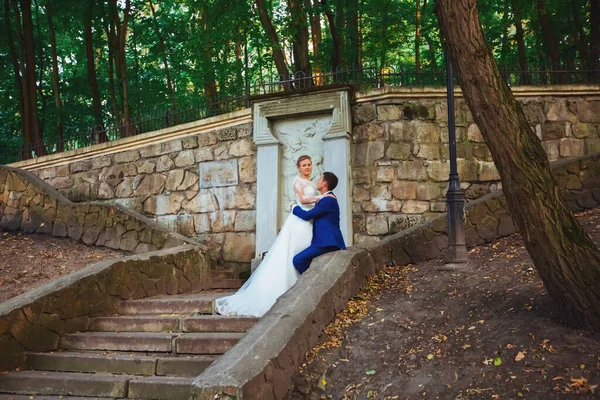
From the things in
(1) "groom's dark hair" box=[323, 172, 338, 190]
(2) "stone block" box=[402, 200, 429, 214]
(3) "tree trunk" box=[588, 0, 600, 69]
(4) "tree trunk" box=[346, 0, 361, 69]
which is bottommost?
(2) "stone block" box=[402, 200, 429, 214]

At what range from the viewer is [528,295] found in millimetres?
4840

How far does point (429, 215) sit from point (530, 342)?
14.5ft

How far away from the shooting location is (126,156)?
1094 cm

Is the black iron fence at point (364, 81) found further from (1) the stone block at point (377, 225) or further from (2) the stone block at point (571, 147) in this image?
(1) the stone block at point (377, 225)

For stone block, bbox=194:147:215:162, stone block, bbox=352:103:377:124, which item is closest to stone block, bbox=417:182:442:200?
stone block, bbox=352:103:377:124

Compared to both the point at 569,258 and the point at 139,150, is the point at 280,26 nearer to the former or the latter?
the point at 139,150

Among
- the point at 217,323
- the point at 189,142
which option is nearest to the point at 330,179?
the point at 217,323

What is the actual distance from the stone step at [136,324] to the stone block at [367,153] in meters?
4.00

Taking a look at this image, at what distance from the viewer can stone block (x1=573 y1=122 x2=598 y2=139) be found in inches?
353

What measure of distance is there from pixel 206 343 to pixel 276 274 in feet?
3.91

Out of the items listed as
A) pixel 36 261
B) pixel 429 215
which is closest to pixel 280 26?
pixel 429 215

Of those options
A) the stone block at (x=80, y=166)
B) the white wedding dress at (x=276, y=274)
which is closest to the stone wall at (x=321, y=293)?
the white wedding dress at (x=276, y=274)

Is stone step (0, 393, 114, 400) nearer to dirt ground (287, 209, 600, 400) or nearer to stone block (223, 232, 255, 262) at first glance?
dirt ground (287, 209, 600, 400)

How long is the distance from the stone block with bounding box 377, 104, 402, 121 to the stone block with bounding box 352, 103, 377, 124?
0.30 ft
